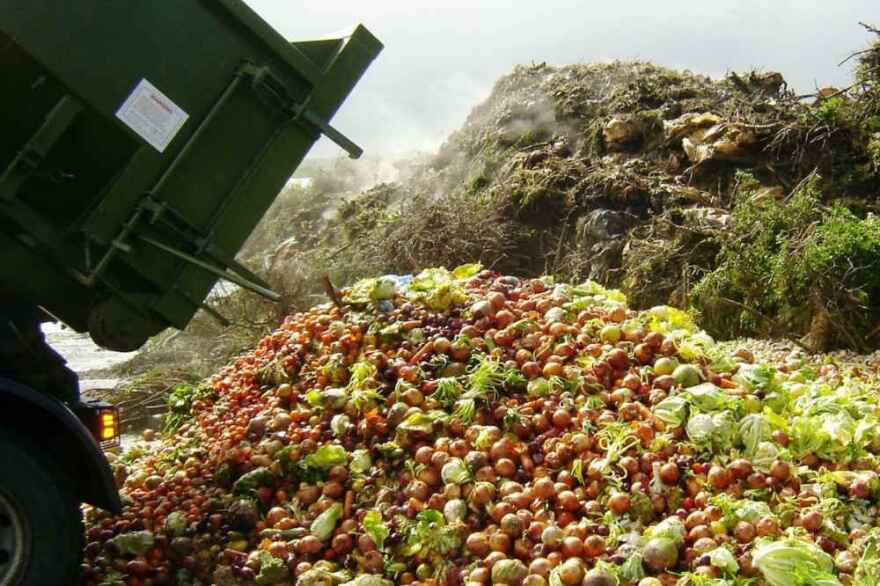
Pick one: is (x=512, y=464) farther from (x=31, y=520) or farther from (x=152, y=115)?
(x=152, y=115)

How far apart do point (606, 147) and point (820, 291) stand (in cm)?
413

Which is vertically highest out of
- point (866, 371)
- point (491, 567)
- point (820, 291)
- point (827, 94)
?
point (827, 94)

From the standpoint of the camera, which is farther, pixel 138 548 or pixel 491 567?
pixel 138 548

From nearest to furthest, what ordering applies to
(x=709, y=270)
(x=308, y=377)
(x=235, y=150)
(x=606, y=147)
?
(x=235, y=150) < (x=308, y=377) < (x=709, y=270) < (x=606, y=147)

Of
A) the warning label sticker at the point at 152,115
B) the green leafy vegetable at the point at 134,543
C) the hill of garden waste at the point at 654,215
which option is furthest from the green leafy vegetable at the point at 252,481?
the hill of garden waste at the point at 654,215

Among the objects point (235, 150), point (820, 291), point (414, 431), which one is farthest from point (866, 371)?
point (235, 150)

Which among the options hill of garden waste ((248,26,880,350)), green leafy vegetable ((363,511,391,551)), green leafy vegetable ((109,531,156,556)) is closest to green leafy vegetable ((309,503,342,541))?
green leafy vegetable ((363,511,391,551))

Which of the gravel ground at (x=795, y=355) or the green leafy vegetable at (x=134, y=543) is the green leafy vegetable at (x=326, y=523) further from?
the gravel ground at (x=795, y=355)

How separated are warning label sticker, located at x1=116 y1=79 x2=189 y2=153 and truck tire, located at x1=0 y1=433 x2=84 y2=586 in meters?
1.40

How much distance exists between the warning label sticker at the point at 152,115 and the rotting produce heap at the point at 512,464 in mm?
1786

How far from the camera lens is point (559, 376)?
4.62m

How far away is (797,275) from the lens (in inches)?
248

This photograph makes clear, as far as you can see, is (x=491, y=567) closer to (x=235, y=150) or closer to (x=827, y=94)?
(x=235, y=150)

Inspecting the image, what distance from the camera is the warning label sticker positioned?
3.77m
